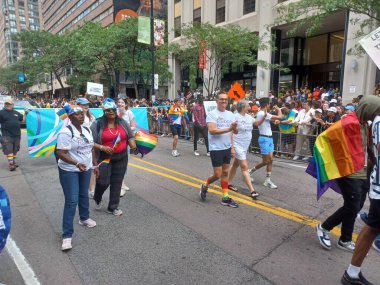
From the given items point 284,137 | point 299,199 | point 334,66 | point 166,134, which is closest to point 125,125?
point 299,199

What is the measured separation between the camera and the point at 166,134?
15398mm

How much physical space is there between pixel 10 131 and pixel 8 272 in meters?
6.06

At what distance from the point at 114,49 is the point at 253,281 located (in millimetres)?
27054

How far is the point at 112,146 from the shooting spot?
4.61 metres

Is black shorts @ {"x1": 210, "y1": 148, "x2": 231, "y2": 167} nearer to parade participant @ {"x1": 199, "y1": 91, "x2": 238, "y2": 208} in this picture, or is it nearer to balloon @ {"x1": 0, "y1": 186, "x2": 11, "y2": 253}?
parade participant @ {"x1": 199, "y1": 91, "x2": 238, "y2": 208}

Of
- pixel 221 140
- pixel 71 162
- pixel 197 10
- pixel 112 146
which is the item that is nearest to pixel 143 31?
pixel 197 10

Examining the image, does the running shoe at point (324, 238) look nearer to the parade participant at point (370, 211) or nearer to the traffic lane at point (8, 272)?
the parade participant at point (370, 211)

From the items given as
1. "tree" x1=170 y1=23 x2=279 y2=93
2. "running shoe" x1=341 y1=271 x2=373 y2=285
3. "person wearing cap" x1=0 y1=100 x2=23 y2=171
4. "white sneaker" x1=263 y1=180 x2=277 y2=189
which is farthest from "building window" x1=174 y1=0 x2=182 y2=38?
"running shoe" x1=341 y1=271 x2=373 y2=285

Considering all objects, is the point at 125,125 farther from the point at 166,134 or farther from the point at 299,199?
the point at 166,134

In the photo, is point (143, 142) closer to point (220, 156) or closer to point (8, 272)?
point (220, 156)

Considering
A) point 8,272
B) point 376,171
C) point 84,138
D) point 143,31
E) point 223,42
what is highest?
point 143,31

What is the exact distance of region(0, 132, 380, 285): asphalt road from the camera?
3.23m

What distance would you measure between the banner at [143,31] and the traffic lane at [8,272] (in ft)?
52.1

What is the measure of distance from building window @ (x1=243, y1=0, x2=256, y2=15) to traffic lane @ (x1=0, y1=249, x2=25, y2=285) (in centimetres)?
2448
